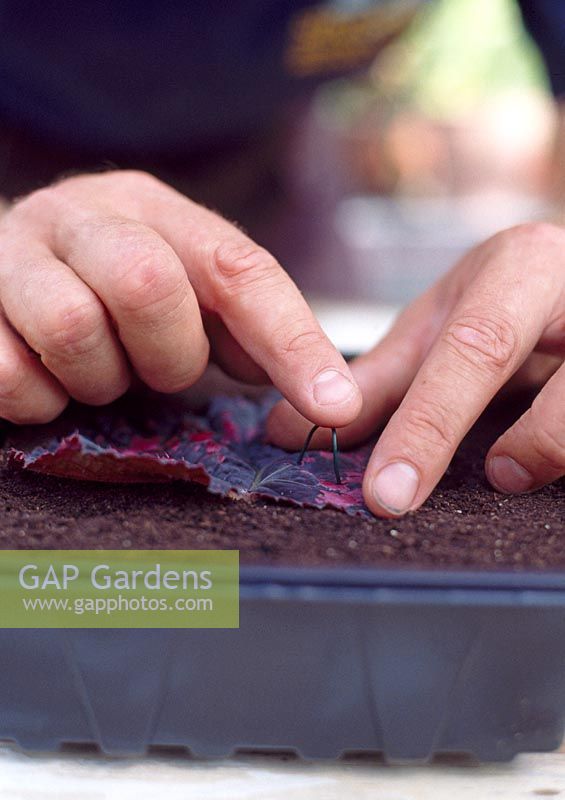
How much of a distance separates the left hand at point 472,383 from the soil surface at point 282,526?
22 millimetres

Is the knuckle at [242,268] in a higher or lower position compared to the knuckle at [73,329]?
higher

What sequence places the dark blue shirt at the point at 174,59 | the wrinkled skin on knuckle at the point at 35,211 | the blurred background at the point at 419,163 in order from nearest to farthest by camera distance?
1. the wrinkled skin on knuckle at the point at 35,211
2. the dark blue shirt at the point at 174,59
3. the blurred background at the point at 419,163

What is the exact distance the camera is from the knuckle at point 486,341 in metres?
0.53

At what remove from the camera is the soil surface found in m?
0.39

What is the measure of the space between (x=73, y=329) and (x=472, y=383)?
0.27 m

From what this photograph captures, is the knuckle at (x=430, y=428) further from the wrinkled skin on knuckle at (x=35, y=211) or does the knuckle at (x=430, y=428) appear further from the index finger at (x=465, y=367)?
the wrinkled skin on knuckle at (x=35, y=211)

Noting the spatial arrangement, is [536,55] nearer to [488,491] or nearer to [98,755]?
[488,491]

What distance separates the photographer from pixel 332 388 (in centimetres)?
51

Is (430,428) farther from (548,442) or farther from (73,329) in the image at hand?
(73,329)

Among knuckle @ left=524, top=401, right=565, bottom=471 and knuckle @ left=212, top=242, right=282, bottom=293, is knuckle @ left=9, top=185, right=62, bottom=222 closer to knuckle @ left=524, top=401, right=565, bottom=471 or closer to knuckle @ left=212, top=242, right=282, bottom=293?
knuckle @ left=212, top=242, right=282, bottom=293

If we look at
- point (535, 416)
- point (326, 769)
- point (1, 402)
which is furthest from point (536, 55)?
point (326, 769)

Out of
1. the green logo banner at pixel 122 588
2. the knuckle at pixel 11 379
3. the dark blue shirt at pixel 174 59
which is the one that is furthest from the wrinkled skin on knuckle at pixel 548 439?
the dark blue shirt at pixel 174 59

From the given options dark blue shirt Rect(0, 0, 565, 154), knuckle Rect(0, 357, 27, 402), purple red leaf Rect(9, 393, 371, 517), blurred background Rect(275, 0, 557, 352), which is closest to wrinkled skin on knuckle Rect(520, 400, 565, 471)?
purple red leaf Rect(9, 393, 371, 517)

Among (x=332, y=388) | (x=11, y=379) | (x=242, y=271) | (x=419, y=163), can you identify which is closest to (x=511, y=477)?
(x=332, y=388)
